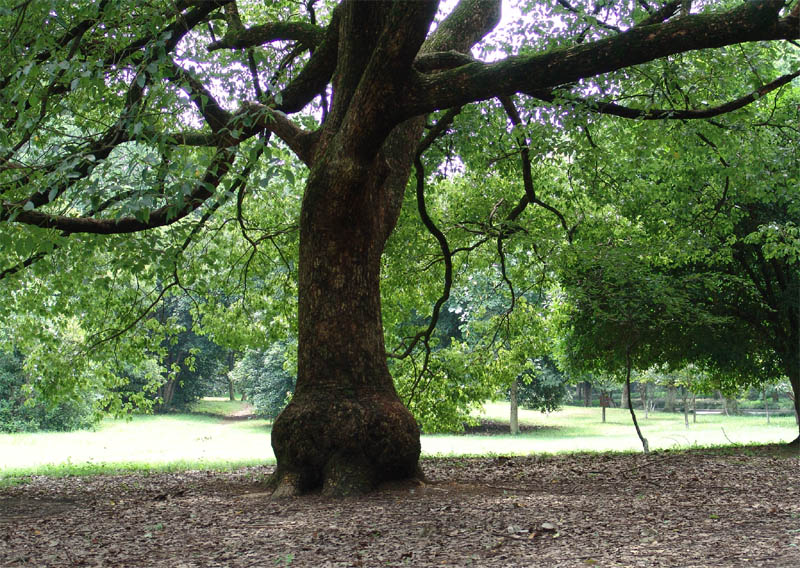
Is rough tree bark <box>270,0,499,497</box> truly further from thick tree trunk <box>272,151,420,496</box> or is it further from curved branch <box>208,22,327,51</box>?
curved branch <box>208,22,327,51</box>

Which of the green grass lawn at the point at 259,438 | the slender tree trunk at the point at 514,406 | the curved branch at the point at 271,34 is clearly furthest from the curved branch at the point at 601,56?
the slender tree trunk at the point at 514,406

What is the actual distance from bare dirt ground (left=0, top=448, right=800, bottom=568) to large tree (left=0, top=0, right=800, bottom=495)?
0.96m

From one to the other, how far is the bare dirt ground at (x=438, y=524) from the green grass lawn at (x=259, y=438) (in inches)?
442

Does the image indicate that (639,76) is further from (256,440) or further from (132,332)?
(256,440)

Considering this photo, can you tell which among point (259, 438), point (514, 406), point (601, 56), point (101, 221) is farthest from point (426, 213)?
point (514, 406)

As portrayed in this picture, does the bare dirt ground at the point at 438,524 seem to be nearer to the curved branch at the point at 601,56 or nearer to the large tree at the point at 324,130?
the large tree at the point at 324,130

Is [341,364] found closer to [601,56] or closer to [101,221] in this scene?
[101,221]

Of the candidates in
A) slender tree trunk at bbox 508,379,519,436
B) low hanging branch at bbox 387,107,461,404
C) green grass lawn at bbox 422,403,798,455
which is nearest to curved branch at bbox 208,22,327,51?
low hanging branch at bbox 387,107,461,404

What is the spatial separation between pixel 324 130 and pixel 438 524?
168 inches

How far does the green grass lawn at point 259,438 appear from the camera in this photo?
906 inches

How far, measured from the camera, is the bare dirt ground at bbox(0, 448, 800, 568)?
4.62 meters

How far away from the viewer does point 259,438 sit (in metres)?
33.3

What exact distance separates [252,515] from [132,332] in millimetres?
6885

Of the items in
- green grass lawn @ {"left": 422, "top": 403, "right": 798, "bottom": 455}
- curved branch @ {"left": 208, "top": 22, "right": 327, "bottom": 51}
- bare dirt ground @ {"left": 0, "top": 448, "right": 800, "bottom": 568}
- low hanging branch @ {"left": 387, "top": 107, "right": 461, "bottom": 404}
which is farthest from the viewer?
green grass lawn @ {"left": 422, "top": 403, "right": 798, "bottom": 455}
